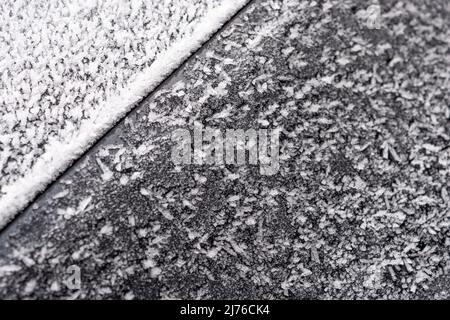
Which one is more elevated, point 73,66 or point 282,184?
point 73,66

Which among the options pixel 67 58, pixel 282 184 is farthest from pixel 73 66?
pixel 282 184

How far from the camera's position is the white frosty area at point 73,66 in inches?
40.2

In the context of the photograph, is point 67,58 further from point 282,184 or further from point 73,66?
point 282,184

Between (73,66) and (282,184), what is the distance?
0.60 metres

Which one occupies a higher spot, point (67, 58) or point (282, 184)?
point (67, 58)

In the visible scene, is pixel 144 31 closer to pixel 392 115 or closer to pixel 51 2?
pixel 51 2

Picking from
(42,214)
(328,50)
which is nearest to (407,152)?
(328,50)

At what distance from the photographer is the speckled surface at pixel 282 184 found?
984mm

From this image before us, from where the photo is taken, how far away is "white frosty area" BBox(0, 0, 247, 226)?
1.02 metres

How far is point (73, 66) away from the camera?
3.55ft

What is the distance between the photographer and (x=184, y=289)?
99cm

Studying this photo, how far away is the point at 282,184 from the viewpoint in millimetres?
1049

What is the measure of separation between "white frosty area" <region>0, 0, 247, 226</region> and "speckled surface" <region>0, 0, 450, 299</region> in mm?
44

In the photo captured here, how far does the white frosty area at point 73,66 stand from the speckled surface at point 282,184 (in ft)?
0.15
